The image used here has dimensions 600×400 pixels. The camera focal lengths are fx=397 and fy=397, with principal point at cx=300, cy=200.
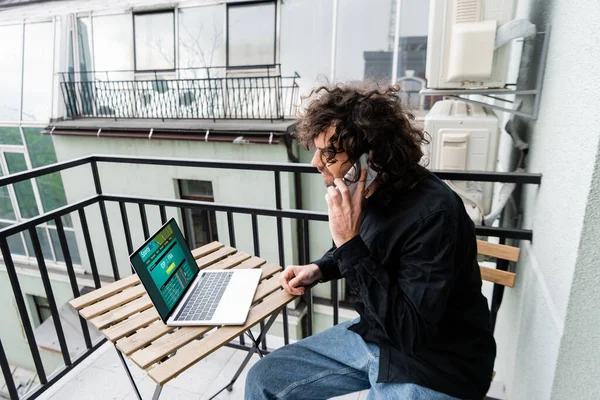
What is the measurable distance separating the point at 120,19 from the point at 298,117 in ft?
21.4

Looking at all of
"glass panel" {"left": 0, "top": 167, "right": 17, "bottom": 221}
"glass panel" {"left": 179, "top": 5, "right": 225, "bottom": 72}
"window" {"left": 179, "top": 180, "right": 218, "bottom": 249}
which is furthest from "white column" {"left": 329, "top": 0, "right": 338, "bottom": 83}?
"glass panel" {"left": 0, "top": 167, "right": 17, "bottom": 221}

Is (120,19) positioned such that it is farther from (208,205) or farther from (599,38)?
(599,38)

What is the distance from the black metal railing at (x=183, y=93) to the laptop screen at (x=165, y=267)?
14.3 ft

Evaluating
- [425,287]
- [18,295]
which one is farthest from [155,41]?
[425,287]

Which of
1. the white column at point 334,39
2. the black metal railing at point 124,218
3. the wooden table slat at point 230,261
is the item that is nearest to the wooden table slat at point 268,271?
the wooden table slat at point 230,261

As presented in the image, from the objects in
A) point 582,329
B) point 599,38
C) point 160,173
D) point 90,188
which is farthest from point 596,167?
point 90,188

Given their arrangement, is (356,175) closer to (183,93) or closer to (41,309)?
(183,93)

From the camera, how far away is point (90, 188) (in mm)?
6457

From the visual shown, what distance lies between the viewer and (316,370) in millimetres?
1261

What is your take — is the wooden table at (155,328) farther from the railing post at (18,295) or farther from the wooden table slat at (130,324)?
the railing post at (18,295)

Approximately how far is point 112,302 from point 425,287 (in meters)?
1.04

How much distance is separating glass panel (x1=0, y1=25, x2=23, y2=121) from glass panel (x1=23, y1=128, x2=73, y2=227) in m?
0.44

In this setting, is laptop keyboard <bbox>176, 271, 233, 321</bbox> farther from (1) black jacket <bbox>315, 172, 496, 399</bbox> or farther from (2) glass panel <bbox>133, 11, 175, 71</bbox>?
(2) glass panel <bbox>133, 11, 175, 71</bbox>

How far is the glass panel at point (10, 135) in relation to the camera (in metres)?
6.97
